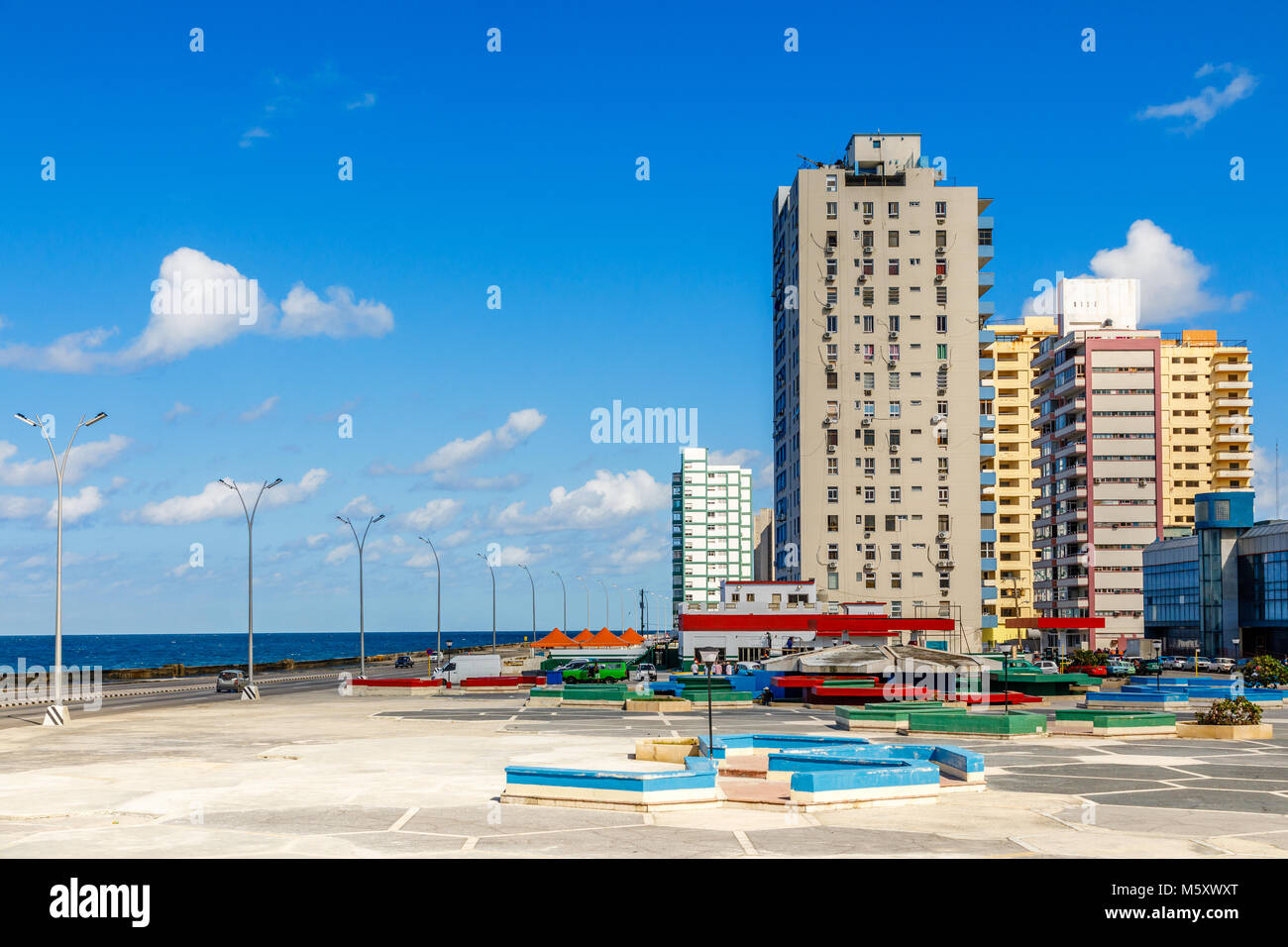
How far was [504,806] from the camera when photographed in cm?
2164

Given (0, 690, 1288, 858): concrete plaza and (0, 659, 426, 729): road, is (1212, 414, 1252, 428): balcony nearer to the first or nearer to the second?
(0, 659, 426, 729): road

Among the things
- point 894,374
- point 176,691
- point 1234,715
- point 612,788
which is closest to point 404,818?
point 612,788

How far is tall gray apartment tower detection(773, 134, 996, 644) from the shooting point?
99.8 metres

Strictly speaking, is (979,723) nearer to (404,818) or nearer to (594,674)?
(404,818)

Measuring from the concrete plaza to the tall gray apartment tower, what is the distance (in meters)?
62.3

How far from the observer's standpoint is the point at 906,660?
43.2 meters

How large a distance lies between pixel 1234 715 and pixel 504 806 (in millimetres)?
25868

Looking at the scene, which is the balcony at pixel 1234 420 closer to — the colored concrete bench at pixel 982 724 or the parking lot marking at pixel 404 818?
the colored concrete bench at pixel 982 724

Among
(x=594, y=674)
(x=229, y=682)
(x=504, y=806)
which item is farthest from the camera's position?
(x=229, y=682)
